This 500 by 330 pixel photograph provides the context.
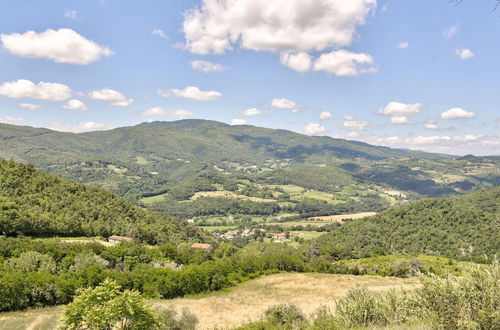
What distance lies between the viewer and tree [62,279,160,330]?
24.2 meters

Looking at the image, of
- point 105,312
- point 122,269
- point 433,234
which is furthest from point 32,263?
point 433,234

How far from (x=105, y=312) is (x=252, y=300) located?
1510 inches

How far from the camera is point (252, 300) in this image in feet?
189

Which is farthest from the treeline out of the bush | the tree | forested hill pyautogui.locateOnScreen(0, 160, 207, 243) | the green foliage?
the bush

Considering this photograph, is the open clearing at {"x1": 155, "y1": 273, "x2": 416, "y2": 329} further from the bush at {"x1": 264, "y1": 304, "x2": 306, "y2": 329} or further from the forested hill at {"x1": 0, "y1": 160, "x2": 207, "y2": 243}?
the forested hill at {"x1": 0, "y1": 160, "x2": 207, "y2": 243}

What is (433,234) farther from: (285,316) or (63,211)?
(63,211)

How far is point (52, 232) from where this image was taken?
9675 cm

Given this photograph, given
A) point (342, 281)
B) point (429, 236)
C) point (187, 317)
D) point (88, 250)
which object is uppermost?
point (187, 317)

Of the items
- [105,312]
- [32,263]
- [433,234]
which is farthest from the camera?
[433,234]

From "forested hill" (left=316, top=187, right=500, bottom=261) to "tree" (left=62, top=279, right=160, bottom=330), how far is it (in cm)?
13141

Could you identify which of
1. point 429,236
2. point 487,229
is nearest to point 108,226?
point 429,236

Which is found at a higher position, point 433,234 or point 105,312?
point 105,312

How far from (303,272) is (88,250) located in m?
58.6

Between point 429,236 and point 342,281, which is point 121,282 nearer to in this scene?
point 342,281
